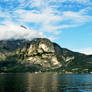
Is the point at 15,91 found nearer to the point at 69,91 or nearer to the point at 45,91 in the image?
the point at 45,91

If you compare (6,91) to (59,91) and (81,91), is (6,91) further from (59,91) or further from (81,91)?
(81,91)

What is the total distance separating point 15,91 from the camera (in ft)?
441

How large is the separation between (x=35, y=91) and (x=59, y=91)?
1522 cm

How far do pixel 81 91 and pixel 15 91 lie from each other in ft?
139

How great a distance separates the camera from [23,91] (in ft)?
441

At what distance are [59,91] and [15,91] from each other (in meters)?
27.7

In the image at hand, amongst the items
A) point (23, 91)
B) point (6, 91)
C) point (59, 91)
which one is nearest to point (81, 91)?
point (59, 91)

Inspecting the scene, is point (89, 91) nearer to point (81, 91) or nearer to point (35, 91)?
point (81, 91)

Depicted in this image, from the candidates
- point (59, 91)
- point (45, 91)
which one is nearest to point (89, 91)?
point (59, 91)

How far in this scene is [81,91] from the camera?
13938 cm

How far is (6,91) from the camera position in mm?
135375

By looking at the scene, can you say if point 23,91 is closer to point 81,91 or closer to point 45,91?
point 45,91

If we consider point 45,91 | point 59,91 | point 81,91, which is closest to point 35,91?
point 45,91

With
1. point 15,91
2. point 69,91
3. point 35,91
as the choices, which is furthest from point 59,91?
point 15,91
